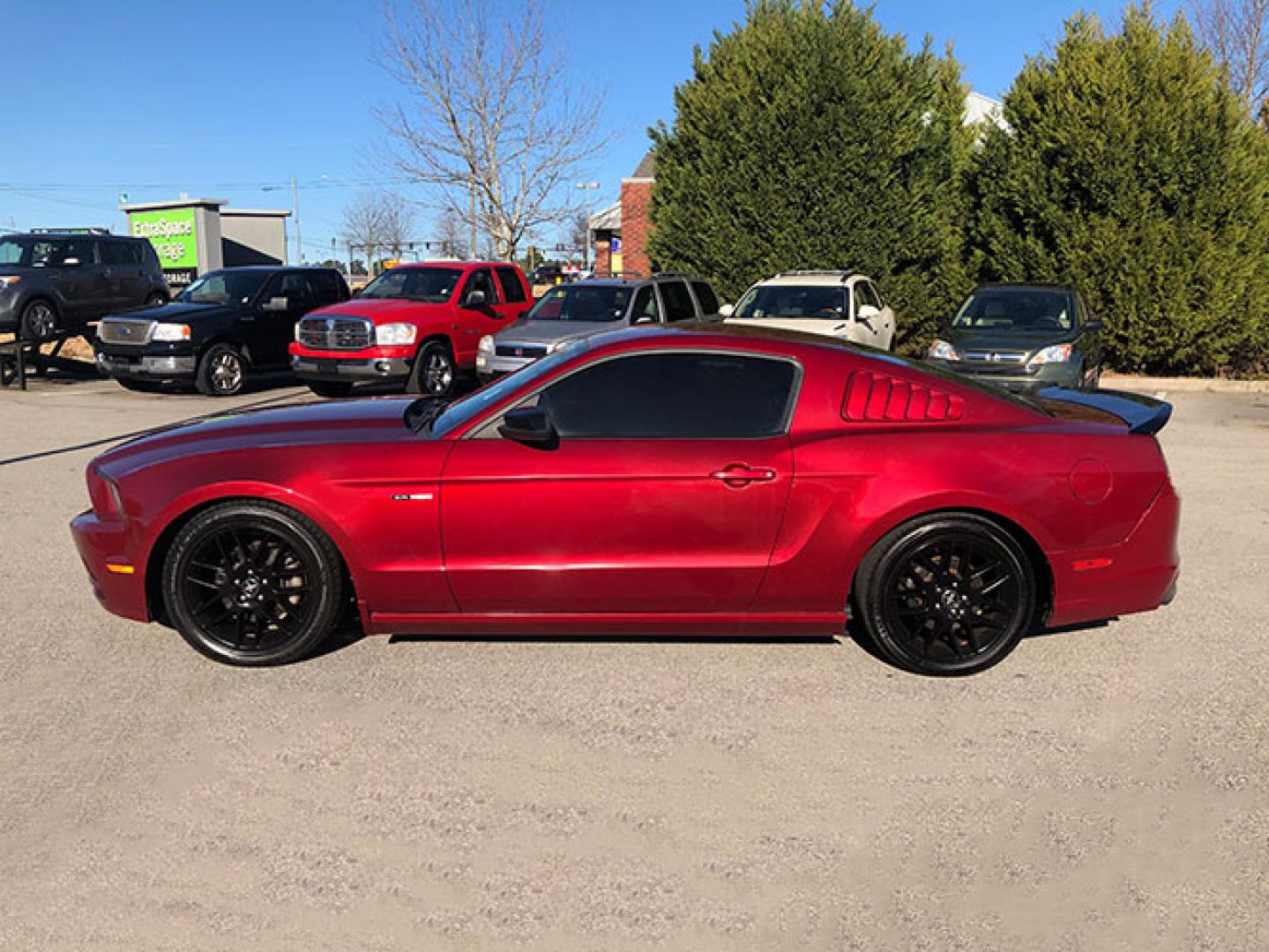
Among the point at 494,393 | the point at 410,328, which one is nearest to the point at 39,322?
the point at 410,328

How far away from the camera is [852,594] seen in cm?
433

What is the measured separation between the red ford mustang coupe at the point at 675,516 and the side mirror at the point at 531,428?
0.04 ft

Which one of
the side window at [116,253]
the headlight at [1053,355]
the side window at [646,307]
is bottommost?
the headlight at [1053,355]

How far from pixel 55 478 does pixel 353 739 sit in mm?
6121

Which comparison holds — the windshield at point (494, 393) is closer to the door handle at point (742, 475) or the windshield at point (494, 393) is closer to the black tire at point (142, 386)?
the door handle at point (742, 475)

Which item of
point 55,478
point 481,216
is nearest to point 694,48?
point 481,216

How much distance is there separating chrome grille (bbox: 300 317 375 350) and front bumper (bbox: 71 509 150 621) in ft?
29.3

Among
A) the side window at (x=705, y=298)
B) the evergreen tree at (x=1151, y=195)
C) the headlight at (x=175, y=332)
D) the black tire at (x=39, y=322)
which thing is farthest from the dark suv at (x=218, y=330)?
the evergreen tree at (x=1151, y=195)

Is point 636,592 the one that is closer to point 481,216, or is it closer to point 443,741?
point 443,741

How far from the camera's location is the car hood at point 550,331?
12203mm

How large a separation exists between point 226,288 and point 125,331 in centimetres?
163

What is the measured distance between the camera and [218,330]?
47.0 ft

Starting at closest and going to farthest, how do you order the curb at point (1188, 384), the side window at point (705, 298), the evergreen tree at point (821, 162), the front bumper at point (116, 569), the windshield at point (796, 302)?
the front bumper at point (116, 569), the windshield at point (796, 302), the side window at point (705, 298), the curb at point (1188, 384), the evergreen tree at point (821, 162)

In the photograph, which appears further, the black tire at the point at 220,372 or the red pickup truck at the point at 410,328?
the black tire at the point at 220,372
